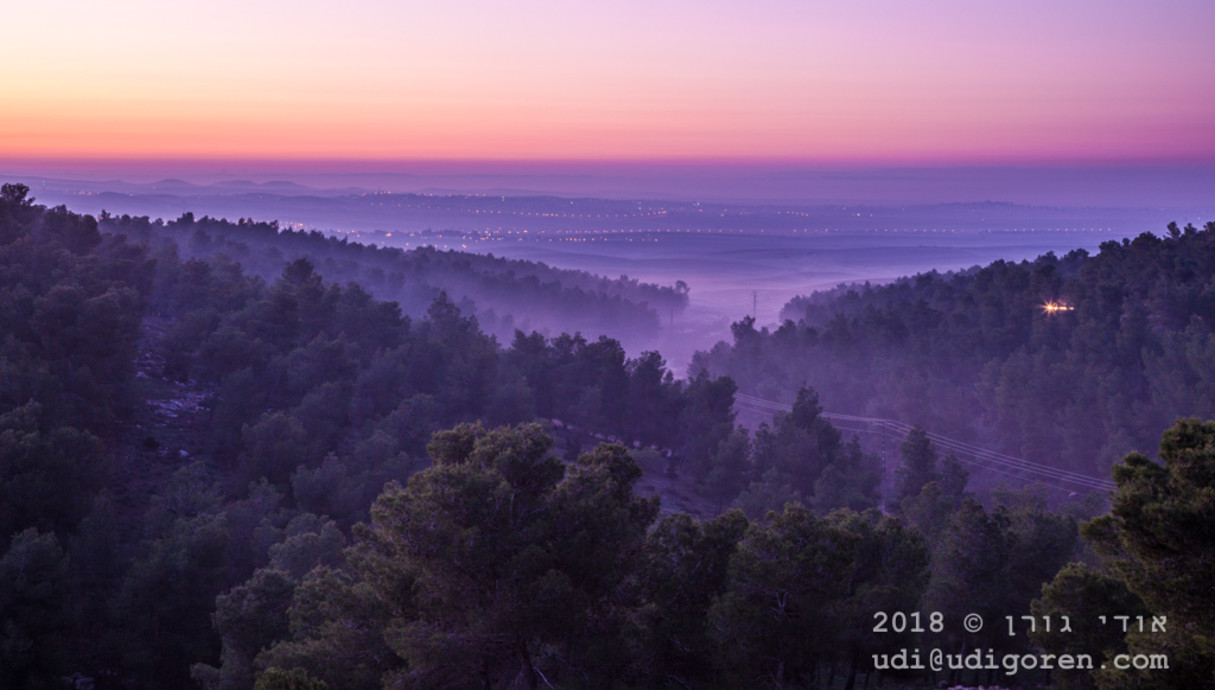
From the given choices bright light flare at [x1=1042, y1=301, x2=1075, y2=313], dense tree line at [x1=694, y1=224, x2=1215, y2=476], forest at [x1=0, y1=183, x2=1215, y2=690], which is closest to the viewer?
forest at [x1=0, y1=183, x2=1215, y2=690]

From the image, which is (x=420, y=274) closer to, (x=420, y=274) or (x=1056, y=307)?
(x=420, y=274)

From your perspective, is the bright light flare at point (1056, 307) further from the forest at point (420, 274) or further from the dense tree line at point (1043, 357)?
the forest at point (420, 274)

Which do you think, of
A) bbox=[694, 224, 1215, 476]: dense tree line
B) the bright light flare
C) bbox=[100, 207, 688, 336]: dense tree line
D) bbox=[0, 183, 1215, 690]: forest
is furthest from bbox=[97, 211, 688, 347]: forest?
the bright light flare

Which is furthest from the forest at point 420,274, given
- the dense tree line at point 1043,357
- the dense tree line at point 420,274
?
the dense tree line at point 1043,357

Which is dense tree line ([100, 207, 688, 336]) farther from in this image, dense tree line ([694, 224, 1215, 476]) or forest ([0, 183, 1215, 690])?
dense tree line ([694, 224, 1215, 476])

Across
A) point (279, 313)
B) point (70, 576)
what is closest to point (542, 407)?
point (279, 313)

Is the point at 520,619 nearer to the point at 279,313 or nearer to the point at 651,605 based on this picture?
the point at 651,605

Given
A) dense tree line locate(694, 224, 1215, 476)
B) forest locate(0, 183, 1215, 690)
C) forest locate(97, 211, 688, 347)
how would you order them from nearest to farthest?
forest locate(0, 183, 1215, 690) < dense tree line locate(694, 224, 1215, 476) < forest locate(97, 211, 688, 347)
